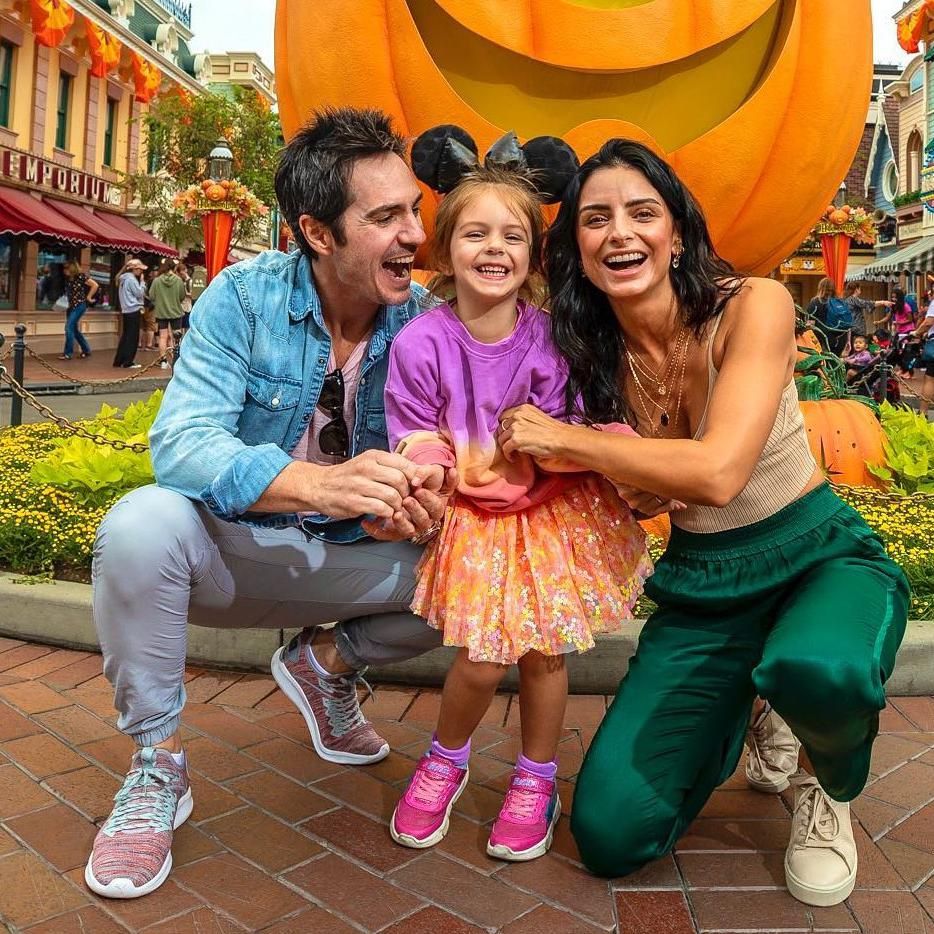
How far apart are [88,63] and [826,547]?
22.8 m

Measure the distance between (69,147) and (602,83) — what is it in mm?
20337

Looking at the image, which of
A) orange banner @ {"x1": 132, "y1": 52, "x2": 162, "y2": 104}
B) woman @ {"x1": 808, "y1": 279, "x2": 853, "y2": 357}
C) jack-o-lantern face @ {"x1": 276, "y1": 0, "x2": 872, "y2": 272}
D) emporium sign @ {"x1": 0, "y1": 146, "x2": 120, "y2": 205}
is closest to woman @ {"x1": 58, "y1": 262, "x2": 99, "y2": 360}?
emporium sign @ {"x1": 0, "y1": 146, "x2": 120, "y2": 205}

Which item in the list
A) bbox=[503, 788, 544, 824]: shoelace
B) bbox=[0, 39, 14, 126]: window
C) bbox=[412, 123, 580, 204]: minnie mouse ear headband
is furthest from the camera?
bbox=[0, 39, 14, 126]: window

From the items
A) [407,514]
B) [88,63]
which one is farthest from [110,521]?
[88,63]

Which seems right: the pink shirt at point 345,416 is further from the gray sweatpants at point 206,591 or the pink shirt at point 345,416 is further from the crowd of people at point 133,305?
the crowd of people at point 133,305

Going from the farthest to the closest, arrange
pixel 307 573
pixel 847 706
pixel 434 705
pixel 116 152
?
pixel 116 152 → pixel 434 705 → pixel 307 573 → pixel 847 706

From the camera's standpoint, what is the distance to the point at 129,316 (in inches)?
529

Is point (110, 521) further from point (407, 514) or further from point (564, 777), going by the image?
point (564, 777)

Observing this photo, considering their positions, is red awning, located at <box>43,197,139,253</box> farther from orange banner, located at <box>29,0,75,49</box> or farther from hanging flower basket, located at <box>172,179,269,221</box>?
hanging flower basket, located at <box>172,179,269,221</box>

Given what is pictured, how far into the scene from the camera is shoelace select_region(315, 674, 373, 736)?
2215mm

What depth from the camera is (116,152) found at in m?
22.7

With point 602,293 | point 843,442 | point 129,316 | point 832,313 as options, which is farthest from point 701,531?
point 129,316

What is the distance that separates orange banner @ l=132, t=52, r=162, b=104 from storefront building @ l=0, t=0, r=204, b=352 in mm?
25

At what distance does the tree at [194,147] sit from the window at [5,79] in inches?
131
